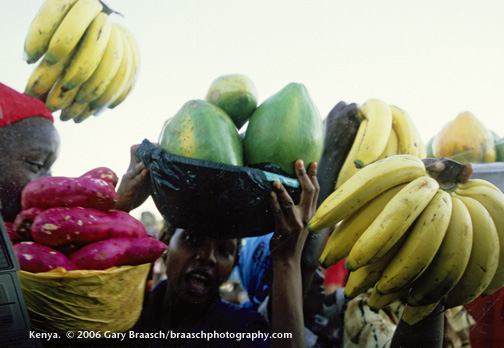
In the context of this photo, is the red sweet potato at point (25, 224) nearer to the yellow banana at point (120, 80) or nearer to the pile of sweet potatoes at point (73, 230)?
the pile of sweet potatoes at point (73, 230)

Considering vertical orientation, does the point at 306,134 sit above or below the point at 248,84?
below

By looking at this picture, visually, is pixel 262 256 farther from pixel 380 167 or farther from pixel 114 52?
pixel 114 52

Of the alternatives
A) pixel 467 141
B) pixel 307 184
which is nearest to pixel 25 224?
pixel 307 184

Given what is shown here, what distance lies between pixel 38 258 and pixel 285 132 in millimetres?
794

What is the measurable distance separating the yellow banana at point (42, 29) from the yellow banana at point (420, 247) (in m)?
1.31

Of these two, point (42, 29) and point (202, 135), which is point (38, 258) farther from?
point (42, 29)

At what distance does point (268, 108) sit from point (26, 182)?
800mm

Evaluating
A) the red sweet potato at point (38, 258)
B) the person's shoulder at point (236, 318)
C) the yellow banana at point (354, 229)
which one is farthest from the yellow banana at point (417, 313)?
the red sweet potato at point (38, 258)

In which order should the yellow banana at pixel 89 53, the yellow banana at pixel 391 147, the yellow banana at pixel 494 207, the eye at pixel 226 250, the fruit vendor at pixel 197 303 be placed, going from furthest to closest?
1. the eye at pixel 226 250
2. the fruit vendor at pixel 197 303
3. the yellow banana at pixel 391 147
4. the yellow banana at pixel 89 53
5. the yellow banana at pixel 494 207

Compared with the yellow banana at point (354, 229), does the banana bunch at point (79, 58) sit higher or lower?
higher

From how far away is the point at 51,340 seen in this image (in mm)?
1101

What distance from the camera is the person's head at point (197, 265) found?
5.80 feet

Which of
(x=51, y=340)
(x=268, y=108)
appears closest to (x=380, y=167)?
(x=268, y=108)

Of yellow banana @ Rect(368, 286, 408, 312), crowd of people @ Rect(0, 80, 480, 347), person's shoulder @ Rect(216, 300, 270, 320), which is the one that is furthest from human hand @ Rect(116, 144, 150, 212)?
yellow banana @ Rect(368, 286, 408, 312)
